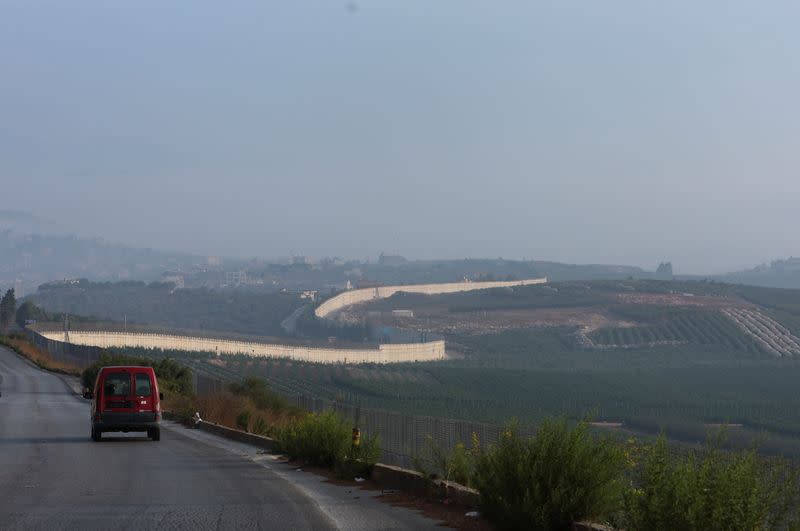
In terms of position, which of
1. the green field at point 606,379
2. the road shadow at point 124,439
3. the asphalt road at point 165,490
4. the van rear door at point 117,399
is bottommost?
the green field at point 606,379

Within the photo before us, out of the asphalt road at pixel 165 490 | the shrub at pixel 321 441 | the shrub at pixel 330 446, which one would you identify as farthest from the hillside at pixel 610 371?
the shrub at pixel 321 441

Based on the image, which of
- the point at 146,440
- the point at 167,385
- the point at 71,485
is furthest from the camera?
the point at 167,385

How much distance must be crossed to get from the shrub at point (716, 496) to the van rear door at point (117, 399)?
19.4m

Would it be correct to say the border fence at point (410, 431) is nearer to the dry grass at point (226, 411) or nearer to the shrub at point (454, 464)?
the shrub at point (454, 464)

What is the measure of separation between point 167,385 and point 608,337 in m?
130

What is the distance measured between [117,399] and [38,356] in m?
75.1

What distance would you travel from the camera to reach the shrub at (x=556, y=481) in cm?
1241

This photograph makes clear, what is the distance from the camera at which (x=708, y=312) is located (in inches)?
7165

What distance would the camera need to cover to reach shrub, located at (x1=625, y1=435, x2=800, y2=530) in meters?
9.69

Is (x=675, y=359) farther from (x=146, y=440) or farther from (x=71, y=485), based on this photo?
(x=71, y=485)

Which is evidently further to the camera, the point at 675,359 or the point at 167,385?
the point at 675,359

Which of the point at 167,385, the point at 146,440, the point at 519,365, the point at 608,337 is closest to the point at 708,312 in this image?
the point at 608,337

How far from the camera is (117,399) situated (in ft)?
92.4

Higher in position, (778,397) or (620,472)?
(620,472)
